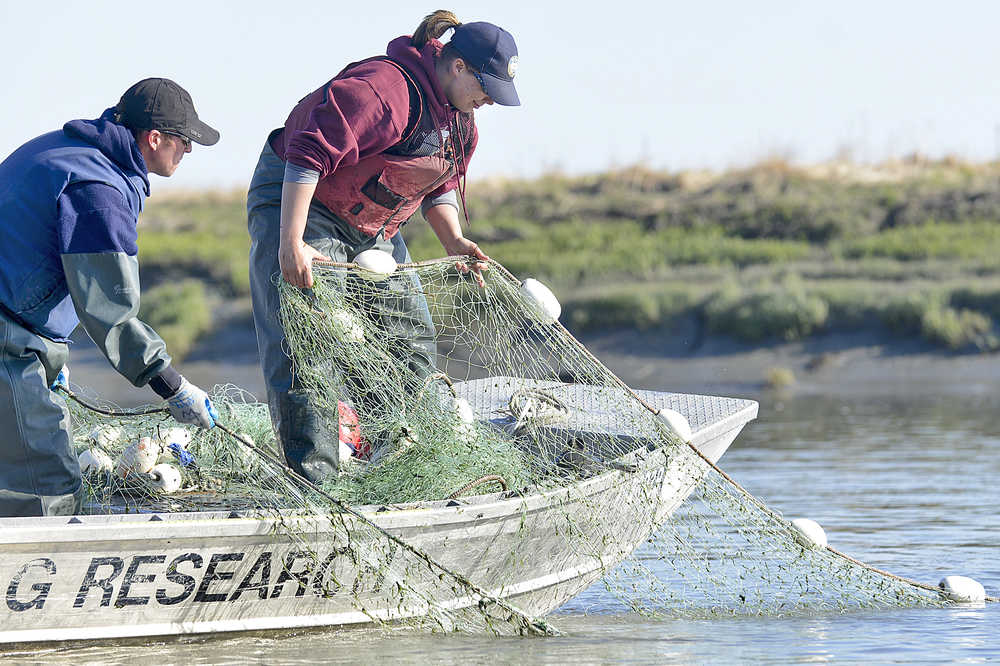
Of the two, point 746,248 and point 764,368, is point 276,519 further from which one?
point 746,248

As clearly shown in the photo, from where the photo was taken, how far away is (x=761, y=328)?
1686cm

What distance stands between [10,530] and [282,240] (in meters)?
1.40

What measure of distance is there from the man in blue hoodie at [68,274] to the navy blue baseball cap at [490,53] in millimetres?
1096

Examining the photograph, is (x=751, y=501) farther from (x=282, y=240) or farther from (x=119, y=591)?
(x=119, y=591)

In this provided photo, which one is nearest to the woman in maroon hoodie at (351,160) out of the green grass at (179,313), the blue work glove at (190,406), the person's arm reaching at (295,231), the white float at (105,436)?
the person's arm reaching at (295,231)

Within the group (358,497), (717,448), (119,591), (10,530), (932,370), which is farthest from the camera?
(932,370)

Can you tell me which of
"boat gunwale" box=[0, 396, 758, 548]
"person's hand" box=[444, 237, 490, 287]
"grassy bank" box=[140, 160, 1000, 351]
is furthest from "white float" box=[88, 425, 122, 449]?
"grassy bank" box=[140, 160, 1000, 351]

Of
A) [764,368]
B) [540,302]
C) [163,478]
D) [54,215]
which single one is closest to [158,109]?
[54,215]

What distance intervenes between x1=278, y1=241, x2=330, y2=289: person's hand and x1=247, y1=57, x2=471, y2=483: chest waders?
20 cm

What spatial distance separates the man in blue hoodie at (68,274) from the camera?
445 centimetres

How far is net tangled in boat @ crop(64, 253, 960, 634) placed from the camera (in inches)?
201

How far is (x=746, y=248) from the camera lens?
20.5 meters

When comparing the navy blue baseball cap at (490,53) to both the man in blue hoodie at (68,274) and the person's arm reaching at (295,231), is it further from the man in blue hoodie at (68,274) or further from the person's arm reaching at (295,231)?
the man in blue hoodie at (68,274)

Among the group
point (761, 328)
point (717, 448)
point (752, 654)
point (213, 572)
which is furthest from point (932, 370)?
point (213, 572)
